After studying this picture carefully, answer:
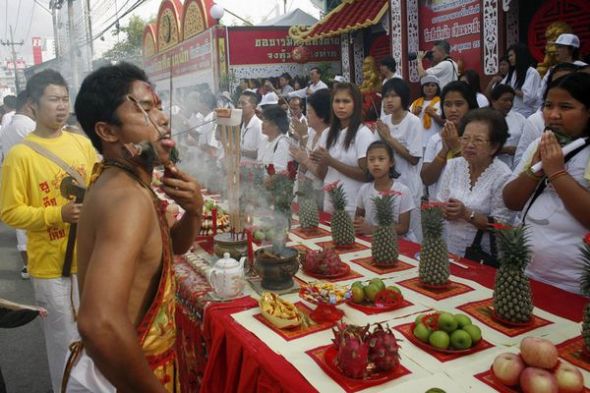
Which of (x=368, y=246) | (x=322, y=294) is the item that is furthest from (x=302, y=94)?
(x=322, y=294)

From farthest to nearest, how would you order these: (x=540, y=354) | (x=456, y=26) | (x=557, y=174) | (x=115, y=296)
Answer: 1. (x=456, y=26)
2. (x=557, y=174)
3. (x=540, y=354)
4. (x=115, y=296)

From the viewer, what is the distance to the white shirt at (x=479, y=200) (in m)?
2.60

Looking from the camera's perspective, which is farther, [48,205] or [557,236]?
[48,205]

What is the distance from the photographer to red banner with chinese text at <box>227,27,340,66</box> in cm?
1320

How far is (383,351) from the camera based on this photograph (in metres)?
1.45

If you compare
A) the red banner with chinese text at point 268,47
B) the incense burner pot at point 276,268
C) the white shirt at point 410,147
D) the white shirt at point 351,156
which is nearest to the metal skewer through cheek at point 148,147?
the incense burner pot at point 276,268

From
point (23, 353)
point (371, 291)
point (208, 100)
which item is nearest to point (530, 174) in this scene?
point (371, 291)

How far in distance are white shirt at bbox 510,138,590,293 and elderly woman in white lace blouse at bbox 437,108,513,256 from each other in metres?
0.40

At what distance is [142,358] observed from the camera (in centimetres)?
120

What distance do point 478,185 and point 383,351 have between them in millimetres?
1546

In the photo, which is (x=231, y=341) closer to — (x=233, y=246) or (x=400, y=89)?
(x=233, y=246)

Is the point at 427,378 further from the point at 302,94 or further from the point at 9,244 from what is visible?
the point at 302,94

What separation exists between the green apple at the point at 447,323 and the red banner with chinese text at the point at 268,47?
1226cm

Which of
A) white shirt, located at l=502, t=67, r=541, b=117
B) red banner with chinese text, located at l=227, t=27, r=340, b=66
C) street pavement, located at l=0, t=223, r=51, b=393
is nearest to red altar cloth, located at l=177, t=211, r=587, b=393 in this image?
street pavement, located at l=0, t=223, r=51, b=393
